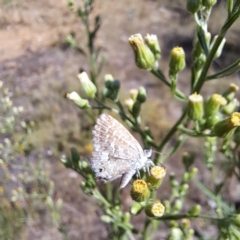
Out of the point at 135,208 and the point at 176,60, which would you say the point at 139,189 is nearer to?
the point at 135,208

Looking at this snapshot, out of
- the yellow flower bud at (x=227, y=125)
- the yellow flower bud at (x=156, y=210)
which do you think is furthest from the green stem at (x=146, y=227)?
the yellow flower bud at (x=227, y=125)

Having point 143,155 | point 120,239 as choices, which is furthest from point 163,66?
point 143,155

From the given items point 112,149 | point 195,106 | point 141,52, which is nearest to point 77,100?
point 141,52

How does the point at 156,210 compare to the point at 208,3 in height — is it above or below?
below

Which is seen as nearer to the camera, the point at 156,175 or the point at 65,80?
the point at 156,175

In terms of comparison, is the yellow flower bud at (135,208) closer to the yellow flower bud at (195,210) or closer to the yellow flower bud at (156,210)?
the yellow flower bud at (156,210)

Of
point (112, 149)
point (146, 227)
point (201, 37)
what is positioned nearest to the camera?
point (112, 149)

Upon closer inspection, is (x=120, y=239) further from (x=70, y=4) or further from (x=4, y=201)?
(x=4, y=201)
